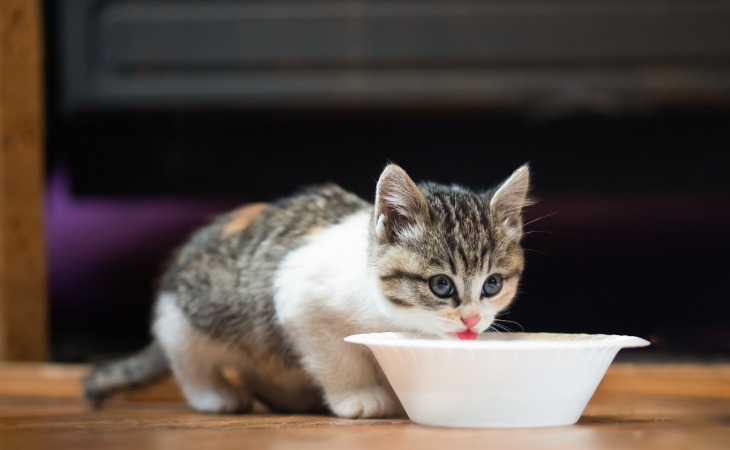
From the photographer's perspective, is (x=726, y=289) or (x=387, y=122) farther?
(x=387, y=122)

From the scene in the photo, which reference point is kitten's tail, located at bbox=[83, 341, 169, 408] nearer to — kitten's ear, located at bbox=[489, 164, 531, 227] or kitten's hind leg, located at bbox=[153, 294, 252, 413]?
kitten's hind leg, located at bbox=[153, 294, 252, 413]

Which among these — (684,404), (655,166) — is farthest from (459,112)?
(684,404)

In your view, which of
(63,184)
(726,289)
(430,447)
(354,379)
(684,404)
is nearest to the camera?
(430,447)

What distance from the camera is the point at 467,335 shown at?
1.65m

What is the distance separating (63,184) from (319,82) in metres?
0.98

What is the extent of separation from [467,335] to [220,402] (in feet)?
2.12

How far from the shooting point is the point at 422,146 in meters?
3.01

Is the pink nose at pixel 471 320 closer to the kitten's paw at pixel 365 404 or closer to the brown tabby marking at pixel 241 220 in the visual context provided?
the kitten's paw at pixel 365 404

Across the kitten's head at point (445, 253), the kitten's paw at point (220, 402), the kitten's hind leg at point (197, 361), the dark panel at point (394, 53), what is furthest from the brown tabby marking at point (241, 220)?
the dark panel at point (394, 53)

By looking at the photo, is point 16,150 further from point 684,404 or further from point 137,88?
point 684,404

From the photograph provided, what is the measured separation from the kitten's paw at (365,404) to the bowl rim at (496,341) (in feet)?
0.46

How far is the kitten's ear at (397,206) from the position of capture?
1.67 metres

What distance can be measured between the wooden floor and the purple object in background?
66 cm

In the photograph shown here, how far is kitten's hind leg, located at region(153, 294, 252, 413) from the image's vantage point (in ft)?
6.61
